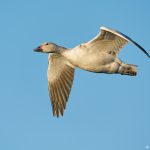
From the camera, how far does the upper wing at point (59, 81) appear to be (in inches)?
758

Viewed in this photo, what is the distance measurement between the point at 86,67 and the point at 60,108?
295cm

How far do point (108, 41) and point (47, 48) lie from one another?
7.62 ft

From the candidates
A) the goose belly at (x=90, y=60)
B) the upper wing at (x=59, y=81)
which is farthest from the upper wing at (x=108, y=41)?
the upper wing at (x=59, y=81)

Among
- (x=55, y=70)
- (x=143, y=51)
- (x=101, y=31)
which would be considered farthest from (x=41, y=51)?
(x=143, y=51)

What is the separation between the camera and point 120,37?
16.7 m

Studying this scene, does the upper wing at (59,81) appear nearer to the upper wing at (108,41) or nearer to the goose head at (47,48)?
the goose head at (47,48)

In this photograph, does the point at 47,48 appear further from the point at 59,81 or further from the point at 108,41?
the point at 108,41

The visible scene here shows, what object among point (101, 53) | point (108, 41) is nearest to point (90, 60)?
point (101, 53)

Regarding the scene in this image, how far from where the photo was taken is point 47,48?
1820 centimetres

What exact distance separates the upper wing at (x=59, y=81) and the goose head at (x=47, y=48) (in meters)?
0.82

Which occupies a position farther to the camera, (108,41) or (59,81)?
(59,81)

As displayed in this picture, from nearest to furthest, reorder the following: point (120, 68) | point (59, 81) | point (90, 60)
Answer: point (90, 60) → point (120, 68) → point (59, 81)

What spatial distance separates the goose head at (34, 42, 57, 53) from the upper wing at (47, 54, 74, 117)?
82cm

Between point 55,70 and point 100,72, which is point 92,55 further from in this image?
point 55,70
